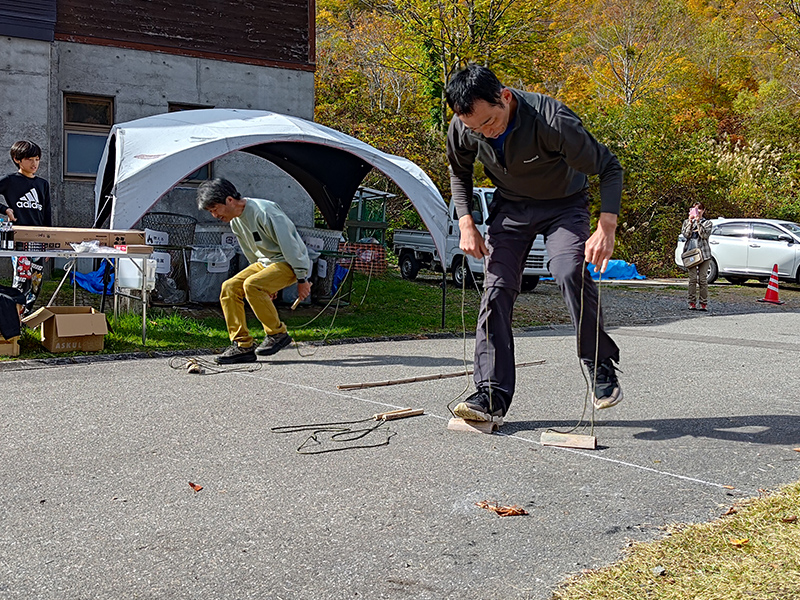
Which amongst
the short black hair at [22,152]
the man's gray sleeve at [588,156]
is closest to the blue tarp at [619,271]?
the short black hair at [22,152]

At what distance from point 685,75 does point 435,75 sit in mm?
26511

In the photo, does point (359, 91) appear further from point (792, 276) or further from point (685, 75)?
point (685, 75)

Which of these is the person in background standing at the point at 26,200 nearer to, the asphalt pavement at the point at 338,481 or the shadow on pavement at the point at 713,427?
the asphalt pavement at the point at 338,481

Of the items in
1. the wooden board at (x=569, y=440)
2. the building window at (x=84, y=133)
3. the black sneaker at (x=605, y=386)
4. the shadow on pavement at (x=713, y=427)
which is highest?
the building window at (x=84, y=133)

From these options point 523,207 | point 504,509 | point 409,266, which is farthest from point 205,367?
point 409,266

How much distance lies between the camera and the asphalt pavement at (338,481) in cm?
322

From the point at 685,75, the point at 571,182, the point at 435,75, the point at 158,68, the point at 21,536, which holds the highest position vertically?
the point at 685,75

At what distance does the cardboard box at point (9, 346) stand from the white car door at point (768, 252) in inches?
760

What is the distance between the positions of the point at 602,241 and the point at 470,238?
818mm

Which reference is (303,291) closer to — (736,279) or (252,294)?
(252,294)

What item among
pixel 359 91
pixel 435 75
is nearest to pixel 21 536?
pixel 435 75

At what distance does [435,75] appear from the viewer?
27484 mm

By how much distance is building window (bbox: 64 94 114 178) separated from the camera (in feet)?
53.0

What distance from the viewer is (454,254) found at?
18438 mm
